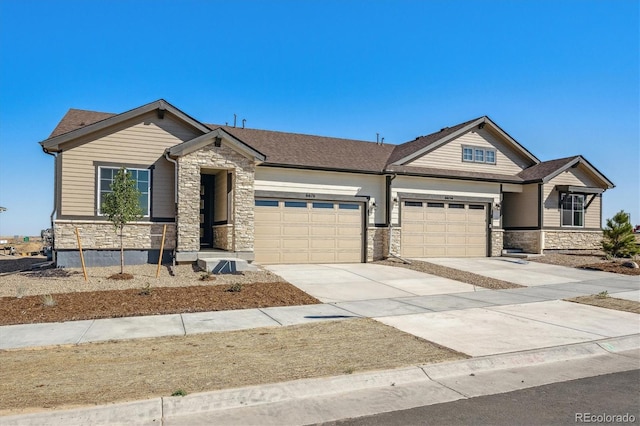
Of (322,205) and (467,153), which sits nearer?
(322,205)

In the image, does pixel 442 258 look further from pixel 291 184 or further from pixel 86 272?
pixel 86 272

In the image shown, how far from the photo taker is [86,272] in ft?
47.3

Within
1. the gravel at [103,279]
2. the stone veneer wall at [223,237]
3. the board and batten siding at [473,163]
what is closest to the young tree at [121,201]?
the gravel at [103,279]

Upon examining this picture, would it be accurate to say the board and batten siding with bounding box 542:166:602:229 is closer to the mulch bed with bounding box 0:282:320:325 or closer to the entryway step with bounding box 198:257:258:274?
the entryway step with bounding box 198:257:258:274

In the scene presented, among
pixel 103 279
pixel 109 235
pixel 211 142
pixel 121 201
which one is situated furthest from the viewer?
pixel 211 142

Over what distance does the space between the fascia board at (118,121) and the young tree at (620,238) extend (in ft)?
61.6

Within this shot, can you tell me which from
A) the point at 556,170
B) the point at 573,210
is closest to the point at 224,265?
the point at 556,170

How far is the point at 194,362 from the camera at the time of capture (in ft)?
21.6

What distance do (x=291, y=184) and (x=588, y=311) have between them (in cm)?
1174

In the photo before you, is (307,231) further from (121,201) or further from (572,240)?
(572,240)

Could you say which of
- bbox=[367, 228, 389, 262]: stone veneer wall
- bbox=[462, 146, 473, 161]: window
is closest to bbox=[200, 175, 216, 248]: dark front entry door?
bbox=[367, 228, 389, 262]: stone veneer wall

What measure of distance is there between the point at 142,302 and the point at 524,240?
752 inches

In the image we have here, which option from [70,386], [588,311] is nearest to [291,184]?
[588,311]

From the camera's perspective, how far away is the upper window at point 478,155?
2302 centimetres
